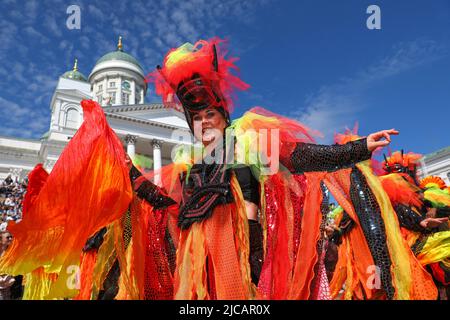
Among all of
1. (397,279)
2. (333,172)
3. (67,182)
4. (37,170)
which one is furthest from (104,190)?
(397,279)

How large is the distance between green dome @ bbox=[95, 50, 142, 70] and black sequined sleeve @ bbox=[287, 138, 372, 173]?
47.8 m

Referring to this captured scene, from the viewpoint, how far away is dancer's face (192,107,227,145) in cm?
245

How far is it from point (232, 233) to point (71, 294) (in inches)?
41.4

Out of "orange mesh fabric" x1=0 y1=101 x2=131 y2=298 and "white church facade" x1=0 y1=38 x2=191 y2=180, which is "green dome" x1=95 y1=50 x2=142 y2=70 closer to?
"white church facade" x1=0 y1=38 x2=191 y2=180

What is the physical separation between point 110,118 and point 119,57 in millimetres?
17248

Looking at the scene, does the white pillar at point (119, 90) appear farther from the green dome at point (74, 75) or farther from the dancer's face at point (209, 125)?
the dancer's face at point (209, 125)

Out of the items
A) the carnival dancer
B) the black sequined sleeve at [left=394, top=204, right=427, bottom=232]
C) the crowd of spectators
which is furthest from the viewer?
the crowd of spectators

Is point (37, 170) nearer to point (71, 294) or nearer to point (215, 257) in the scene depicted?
point (71, 294)

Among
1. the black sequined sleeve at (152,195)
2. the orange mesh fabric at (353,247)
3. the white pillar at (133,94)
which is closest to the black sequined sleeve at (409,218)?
the orange mesh fabric at (353,247)

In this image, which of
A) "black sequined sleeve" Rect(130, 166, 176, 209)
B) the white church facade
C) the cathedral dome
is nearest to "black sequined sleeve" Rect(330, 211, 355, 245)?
"black sequined sleeve" Rect(130, 166, 176, 209)

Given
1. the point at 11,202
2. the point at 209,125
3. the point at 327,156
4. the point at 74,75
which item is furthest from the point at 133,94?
the point at 327,156

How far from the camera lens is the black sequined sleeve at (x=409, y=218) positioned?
3352 mm

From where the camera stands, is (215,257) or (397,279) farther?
(215,257)
